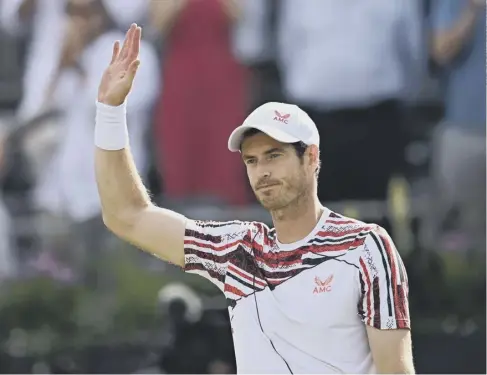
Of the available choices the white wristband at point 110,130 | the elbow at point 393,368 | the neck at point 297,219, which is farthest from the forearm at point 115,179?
the elbow at point 393,368

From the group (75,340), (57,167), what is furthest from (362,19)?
(75,340)

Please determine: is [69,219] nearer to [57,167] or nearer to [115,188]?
[57,167]

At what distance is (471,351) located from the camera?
762 centimetres

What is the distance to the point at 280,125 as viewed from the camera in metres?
3.62

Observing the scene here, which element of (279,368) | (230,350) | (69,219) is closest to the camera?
(279,368)

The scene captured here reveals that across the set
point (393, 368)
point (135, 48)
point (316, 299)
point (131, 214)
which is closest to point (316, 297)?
point (316, 299)

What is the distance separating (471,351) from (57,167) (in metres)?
3.10

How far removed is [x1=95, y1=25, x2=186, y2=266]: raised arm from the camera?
12.7 feet

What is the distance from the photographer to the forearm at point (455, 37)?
26.8ft

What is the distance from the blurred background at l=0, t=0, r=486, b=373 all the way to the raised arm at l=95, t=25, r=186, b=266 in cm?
405

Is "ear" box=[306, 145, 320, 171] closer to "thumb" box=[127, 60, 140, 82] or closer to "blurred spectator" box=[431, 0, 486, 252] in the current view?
"thumb" box=[127, 60, 140, 82]

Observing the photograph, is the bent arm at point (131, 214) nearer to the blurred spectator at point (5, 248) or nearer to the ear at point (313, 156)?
the ear at point (313, 156)

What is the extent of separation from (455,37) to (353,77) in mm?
770

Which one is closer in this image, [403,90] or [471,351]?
[471,351]
